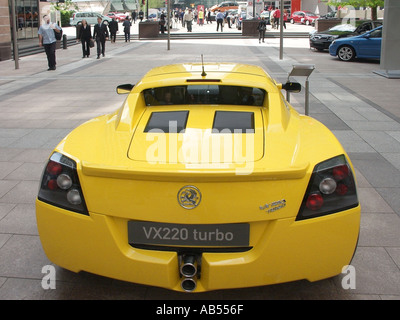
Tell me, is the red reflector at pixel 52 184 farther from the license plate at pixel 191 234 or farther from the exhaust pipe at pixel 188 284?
the exhaust pipe at pixel 188 284

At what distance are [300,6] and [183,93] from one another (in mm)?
75267

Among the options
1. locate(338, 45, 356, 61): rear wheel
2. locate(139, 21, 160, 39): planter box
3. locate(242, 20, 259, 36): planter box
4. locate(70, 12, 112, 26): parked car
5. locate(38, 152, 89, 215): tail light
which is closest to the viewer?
locate(38, 152, 89, 215): tail light

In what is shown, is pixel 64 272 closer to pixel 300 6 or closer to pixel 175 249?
pixel 175 249

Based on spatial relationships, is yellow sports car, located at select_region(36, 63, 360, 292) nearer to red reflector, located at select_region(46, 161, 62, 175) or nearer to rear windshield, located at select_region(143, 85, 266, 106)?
red reflector, located at select_region(46, 161, 62, 175)

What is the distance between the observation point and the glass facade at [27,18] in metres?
29.4

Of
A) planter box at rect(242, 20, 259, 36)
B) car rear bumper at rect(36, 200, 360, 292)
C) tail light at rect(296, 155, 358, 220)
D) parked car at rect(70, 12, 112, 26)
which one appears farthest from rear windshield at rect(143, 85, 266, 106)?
parked car at rect(70, 12, 112, 26)

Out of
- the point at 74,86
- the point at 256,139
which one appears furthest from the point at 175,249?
the point at 74,86

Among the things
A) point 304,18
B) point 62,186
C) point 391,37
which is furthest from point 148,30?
point 62,186

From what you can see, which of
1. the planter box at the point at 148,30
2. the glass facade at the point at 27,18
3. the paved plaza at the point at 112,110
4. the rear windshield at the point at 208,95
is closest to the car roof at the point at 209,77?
the rear windshield at the point at 208,95

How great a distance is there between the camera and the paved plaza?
3.30m

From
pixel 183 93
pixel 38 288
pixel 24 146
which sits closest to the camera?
pixel 38 288

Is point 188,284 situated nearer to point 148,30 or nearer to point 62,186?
point 62,186

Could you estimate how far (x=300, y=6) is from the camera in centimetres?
7444

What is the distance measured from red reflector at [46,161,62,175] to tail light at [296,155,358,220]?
4.70 ft
